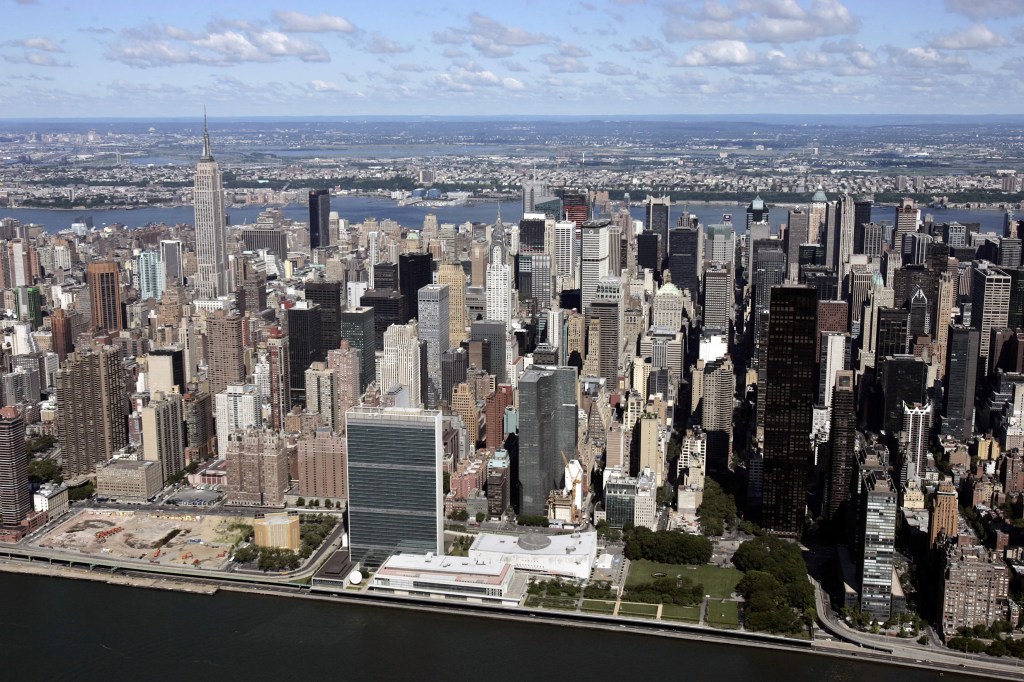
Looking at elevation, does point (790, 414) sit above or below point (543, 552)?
above

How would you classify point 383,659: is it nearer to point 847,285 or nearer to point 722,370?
point 722,370

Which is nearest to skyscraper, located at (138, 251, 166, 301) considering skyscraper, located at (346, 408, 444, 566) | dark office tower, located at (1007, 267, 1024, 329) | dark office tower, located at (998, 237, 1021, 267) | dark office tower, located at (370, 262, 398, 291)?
dark office tower, located at (370, 262, 398, 291)

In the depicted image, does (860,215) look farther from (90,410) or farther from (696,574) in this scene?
(90,410)

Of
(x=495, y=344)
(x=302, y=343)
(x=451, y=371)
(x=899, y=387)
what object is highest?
(x=302, y=343)

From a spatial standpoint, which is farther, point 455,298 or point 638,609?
point 455,298

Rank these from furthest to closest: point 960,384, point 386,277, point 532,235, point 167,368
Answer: point 532,235, point 386,277, point 167,368, point 960,384

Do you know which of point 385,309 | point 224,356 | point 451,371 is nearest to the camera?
point 451,371

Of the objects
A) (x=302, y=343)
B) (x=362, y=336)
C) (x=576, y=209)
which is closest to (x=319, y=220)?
(x=576, y=209)
